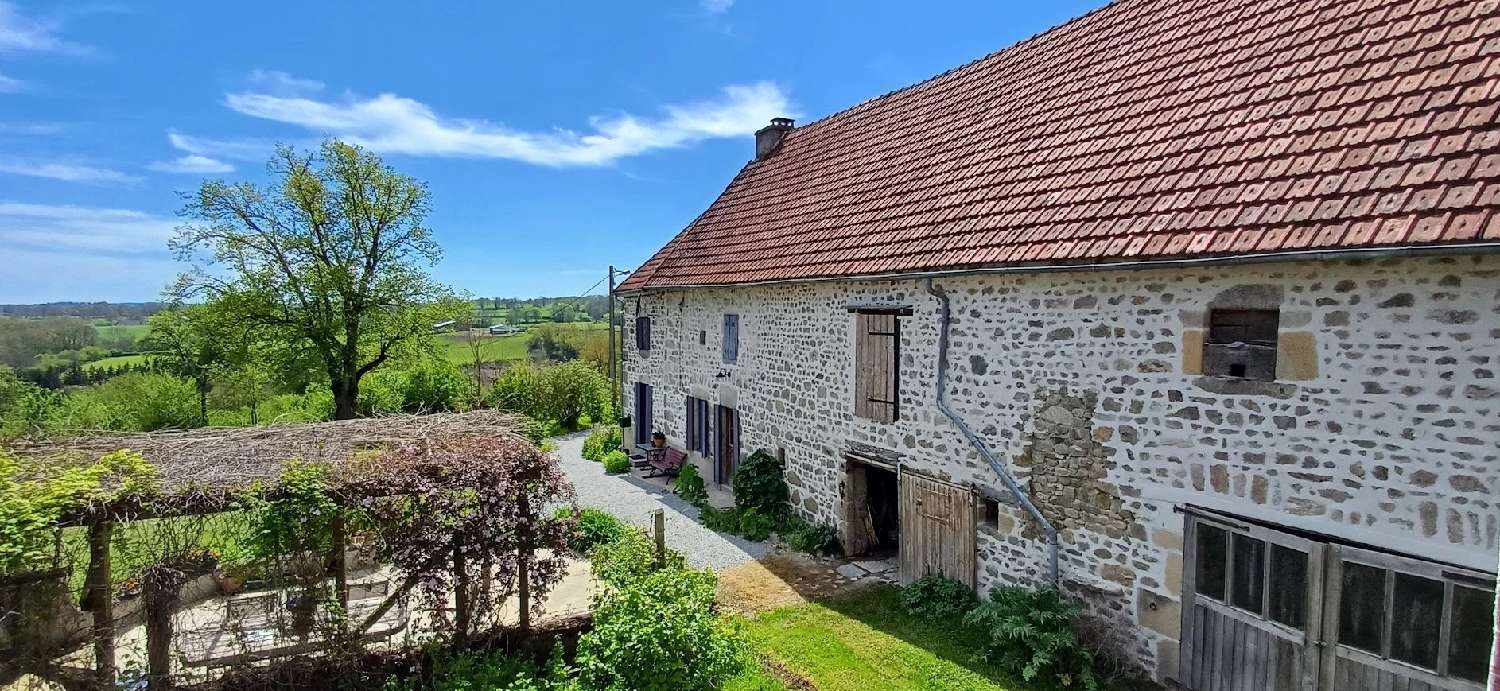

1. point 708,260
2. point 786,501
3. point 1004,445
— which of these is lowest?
point 786,501

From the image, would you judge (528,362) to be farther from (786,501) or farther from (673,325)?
(786,501)

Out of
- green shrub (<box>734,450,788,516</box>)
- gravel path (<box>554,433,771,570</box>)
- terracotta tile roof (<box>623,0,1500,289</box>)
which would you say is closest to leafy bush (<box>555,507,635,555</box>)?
gravel path (<box>554,433,771,570</box>)

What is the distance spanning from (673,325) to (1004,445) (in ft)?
28.3

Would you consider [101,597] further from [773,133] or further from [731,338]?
[773,133]

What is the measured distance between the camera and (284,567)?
5.95m

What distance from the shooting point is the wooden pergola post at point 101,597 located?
5.48 meters

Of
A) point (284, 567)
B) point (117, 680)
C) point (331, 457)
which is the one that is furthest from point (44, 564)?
point (331, 457)

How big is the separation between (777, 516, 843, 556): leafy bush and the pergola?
4.41m

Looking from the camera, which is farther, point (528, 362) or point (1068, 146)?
point (528, 362)

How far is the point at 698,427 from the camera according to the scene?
14125mm

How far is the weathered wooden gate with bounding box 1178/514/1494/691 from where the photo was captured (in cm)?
473

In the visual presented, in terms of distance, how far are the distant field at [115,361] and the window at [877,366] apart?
145ft

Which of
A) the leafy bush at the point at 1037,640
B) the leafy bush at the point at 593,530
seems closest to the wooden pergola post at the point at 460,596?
the leafy bush at the point at 593,530

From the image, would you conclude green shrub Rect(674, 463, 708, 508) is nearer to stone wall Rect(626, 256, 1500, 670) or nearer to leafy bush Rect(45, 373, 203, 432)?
stone wall Rect(626, 256, 1500, 670)
